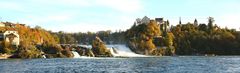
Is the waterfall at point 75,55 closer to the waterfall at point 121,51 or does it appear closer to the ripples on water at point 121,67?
the waterfall at point 121,51

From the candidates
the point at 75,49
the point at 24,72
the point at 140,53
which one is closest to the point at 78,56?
the point at 75,49

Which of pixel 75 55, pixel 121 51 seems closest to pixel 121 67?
pixel 75 55

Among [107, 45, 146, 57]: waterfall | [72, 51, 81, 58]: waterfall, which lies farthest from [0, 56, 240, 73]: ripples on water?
[107, 45, 146, 57]: waterfall

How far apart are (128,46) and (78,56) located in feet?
104

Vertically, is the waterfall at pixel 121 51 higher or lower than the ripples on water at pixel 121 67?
higher

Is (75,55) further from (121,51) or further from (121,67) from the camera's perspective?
(121,67)

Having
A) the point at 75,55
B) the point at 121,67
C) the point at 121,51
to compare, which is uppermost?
the point at 121,51

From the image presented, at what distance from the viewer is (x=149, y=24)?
7682 inches

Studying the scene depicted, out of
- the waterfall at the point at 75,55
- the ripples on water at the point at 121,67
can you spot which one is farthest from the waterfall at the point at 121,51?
the ripples on water at the point at 121,67

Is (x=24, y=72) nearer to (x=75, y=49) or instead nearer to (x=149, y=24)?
(x=75, y=49)

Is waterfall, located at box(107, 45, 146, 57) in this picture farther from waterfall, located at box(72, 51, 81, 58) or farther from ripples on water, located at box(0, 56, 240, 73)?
ripples on water, located at box(0, 56, 240, 73)

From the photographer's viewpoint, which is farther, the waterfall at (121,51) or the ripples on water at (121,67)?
the waterfall at (121,51)

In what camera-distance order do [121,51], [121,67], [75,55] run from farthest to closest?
[121,51] < [75,55] < [121,67]

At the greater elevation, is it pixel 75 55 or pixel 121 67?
pixel 75 55
